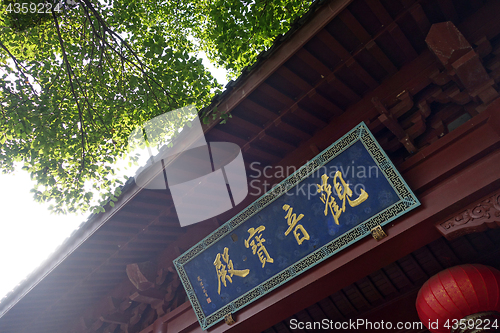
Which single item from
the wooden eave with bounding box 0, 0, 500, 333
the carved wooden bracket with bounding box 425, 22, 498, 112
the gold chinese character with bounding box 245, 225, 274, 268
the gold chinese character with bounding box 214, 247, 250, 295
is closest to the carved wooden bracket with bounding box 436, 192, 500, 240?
the wooden eave with bounding box 0, 0, 500, 333

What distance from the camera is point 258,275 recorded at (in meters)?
3.62

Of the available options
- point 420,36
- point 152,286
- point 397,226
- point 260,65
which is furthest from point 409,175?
point 152,286

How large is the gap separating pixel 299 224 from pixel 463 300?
156 cm

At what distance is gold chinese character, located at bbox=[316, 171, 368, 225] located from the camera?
10.1ft

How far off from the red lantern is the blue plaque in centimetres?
79

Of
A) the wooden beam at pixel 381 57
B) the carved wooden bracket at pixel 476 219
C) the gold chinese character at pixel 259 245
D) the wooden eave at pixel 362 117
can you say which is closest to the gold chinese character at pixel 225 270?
the gold chinese character at pixel 259 245

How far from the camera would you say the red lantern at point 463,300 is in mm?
2672

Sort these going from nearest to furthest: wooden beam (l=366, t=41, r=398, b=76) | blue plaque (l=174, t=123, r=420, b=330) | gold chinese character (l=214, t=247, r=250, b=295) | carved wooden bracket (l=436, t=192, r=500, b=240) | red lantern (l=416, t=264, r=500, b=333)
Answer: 1. carved wooden bracket (l=436, t=192, r=500, b=240)
2. red lantern (l=416, t=264, r=500, b=333)
3. blue plaque (l=174, t=123, r=420, b=330)
4. wooden beam (l=366, t=41, r=398, b=76)
5. gold chinese character (l=214, t=247, r=250, b=295)

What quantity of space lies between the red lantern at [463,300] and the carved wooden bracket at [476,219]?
1.51 ft

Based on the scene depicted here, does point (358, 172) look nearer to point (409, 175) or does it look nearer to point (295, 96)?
point (409, 175)

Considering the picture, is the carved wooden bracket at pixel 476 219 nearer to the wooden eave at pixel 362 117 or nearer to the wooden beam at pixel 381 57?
the wooden eave at pixel 362 117

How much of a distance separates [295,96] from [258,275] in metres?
2.06

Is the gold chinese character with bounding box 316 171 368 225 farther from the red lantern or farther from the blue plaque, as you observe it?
the red lantern

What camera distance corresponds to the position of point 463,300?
2.73m
